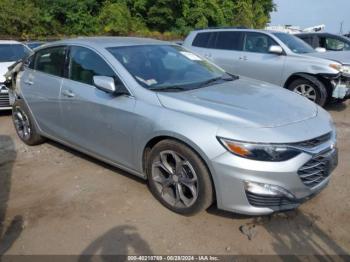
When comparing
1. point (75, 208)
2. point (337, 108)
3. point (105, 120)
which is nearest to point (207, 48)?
point (337, 108)

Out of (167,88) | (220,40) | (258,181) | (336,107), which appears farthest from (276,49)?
(258,181)

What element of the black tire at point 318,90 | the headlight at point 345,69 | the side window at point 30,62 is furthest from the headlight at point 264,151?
the headlight at point 345,69

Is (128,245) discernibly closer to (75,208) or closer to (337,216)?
(75,208)

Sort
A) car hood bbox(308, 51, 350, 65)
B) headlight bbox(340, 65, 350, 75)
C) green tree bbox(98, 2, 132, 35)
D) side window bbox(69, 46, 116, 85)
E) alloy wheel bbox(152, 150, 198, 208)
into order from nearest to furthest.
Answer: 1. alloy wheel bbox(152, 150, 198, 208)
2. side window bbox(69, 46, 116, 85)
3. headlight bbox(340, 65, 350, 75)
4. car hood bbox(308, 51, 350, 65)
5. green tree bbox(98, 2, 132, 35)

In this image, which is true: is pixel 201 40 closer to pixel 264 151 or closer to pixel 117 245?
pixel 264 151

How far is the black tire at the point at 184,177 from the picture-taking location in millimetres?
3211

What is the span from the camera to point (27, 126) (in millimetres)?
5465

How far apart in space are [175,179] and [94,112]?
119cm

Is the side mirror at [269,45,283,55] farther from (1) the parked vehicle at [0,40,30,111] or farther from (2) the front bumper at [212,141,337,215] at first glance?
(1) the parked vehicle at [0,40,30,111]

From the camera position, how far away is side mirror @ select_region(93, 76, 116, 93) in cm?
366

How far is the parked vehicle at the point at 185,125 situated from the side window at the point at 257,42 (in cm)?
381

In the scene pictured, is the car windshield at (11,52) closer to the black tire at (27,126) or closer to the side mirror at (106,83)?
the black tire at (27,126)

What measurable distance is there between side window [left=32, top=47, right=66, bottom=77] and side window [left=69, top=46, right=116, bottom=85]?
21 centimetres

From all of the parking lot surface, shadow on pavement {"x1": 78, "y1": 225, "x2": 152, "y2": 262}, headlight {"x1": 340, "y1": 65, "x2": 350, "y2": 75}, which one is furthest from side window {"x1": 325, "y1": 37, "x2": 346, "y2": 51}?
shadow on pavement {"x1": 78, "y1": 225, "x2": 152, "y2": 262}
